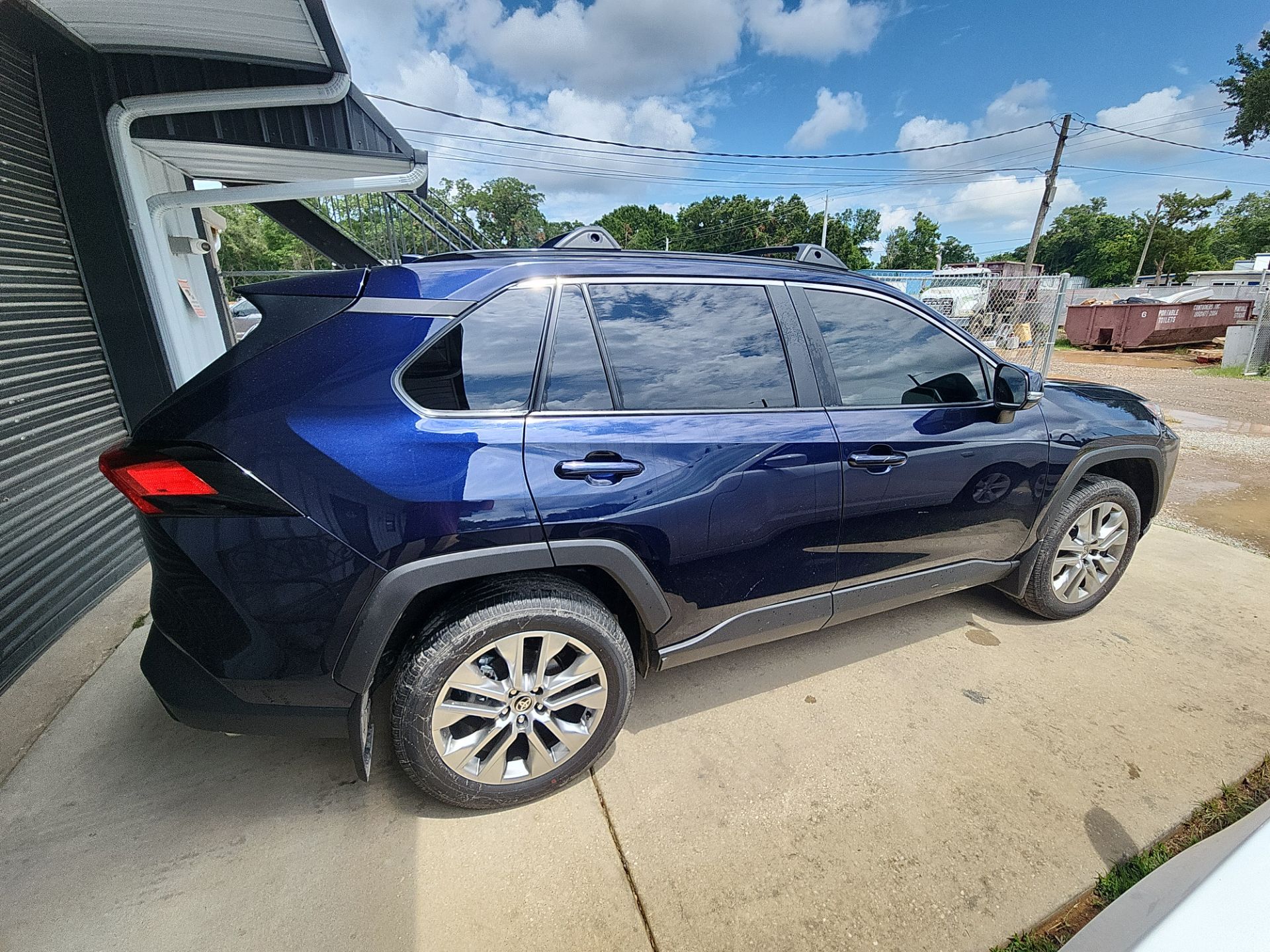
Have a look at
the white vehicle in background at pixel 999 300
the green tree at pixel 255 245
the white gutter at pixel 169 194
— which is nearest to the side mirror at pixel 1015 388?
the white vehicle in background at pixel 999 300

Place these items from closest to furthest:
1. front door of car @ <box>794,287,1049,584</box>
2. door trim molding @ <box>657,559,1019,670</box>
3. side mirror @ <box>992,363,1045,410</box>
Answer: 1. door trim molding @ <box>657,559,1019,670</box>
2. front door of car @ <box>794,287,1049,584</box>
3. side mirror @ <box>992,363,1045,410</box>

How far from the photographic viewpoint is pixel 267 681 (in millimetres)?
1623

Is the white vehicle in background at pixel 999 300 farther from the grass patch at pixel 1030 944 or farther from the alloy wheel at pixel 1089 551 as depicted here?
the grass patch at pixel 1030 944

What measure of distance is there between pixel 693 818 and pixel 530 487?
4.05 ft

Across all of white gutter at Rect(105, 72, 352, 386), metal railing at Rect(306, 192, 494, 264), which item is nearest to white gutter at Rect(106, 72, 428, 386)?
white gutter at Rect(105, 72, 352, 386)

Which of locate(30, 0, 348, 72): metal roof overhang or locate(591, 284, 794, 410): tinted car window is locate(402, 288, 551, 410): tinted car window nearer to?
locate(591, 284, 794, 410): tinted car window

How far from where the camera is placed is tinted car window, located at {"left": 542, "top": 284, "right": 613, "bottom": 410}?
5.93ft

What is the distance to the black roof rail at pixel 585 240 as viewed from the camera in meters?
2.20

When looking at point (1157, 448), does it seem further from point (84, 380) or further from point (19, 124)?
point (19, 124)

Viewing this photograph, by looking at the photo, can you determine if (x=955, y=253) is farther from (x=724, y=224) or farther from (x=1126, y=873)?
(x=1126, y=873)

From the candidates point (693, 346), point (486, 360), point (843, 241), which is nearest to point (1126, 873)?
point (693, 346)

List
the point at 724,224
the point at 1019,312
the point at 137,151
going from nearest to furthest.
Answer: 1. the point at 137,151
2. the point at 1019,312
3. the point at 724,224

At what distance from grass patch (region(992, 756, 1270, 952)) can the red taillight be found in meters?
2.47

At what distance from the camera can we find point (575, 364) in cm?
184
